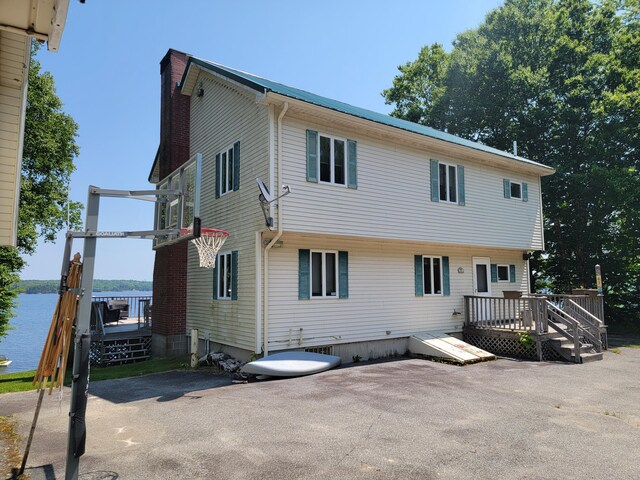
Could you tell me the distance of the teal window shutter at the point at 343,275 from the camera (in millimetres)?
12758

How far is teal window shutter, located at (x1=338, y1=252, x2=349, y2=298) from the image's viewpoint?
41.9 ft

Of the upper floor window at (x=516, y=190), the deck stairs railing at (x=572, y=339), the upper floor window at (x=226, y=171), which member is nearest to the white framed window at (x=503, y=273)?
the upper floor window at (x=516, y=190)

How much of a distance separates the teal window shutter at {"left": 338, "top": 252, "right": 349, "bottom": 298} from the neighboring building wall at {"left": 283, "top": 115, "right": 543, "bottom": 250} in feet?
3.02

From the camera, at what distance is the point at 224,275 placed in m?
13.2

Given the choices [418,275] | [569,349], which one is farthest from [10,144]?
[569,349]

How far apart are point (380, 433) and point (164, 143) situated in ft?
46.9

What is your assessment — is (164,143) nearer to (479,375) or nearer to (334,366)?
(334,366)

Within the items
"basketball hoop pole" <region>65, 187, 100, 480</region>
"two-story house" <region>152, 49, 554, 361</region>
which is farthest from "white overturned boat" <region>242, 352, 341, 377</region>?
"basketball hoop pole" <region>65, 187, 100, 480</region>

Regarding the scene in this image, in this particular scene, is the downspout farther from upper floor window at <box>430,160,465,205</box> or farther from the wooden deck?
the wooden deck

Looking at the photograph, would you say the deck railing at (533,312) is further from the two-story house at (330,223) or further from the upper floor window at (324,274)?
the upper floor window at (324,274)

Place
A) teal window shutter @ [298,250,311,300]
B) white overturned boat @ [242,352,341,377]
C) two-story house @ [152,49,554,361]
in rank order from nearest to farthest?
1. white overturned boat @ [242,352,341,377]
2. two-story house @ [152,49,554,361]
3. teal window shutter @ [298,250,311,300]

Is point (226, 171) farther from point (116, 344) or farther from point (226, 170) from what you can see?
point (116, 344)

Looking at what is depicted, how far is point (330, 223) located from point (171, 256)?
674 centimetres

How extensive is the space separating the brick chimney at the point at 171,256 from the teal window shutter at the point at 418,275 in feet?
27.6
